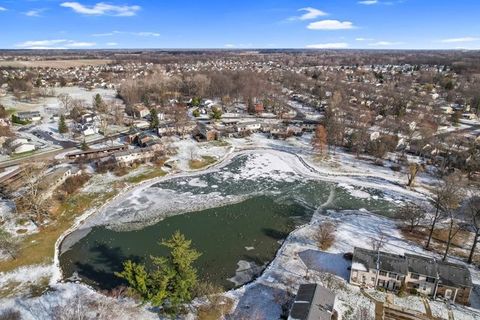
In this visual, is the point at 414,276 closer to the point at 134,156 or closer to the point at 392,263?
the point at 392,263

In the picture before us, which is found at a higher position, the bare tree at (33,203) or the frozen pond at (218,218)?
the bare tree at (33,203)

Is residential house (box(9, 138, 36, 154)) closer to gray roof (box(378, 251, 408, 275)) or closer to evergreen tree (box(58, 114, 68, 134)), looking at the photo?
evergreen tree (box(58, 114, 68, 134))

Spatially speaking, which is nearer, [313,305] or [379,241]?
[313,305]

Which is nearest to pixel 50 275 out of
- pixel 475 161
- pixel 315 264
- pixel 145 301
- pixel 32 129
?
pixel 145 301

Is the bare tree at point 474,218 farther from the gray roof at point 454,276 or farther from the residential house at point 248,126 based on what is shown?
the residential house at point 248,126

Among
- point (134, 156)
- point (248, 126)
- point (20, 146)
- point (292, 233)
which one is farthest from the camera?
point (248, 126)

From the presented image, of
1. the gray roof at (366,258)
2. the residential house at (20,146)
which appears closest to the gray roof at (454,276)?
the gray roof at (366,258)

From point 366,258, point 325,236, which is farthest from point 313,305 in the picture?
point 325,236
